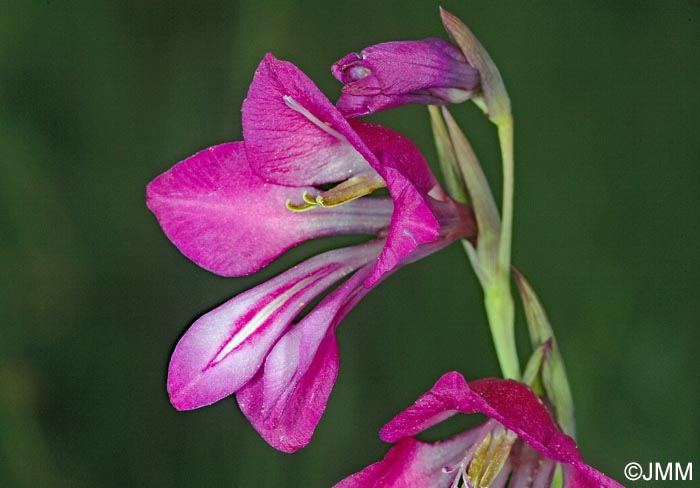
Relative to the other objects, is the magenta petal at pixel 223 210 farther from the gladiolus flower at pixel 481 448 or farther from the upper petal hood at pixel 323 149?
the gladiolus flower at pixel 481 448

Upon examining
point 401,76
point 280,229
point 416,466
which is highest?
point 401,76

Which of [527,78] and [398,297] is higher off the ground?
[527,78]

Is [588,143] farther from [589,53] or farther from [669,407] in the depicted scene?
[669,407]

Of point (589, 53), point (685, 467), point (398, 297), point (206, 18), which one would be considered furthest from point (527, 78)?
point (685, 467)

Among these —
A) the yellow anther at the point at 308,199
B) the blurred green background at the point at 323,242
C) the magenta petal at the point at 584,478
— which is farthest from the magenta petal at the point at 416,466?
the blurred green background at the point at 323,242

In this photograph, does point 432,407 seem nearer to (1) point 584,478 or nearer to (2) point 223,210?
(1) point 584,478

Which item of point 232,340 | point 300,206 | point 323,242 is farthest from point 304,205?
point 323,242
